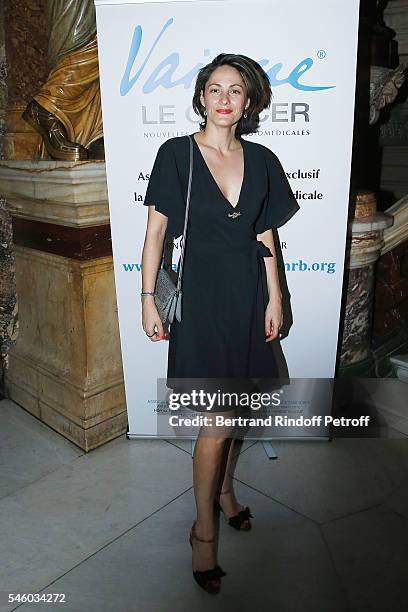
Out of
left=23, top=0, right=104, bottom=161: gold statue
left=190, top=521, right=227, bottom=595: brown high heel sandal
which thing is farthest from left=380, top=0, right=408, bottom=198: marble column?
left=190, top=521, right=227, bottom=595: brown high heel sandal

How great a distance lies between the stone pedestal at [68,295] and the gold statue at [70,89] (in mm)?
165

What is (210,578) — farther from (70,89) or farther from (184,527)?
(70,89)

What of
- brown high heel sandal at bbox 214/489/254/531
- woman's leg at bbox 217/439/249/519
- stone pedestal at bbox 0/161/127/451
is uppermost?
stone pedestal at bbox 0/161/127/451

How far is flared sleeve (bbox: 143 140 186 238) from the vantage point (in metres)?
1.85

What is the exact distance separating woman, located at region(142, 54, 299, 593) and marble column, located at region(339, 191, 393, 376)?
96 centimetres

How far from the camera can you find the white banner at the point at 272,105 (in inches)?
84.6

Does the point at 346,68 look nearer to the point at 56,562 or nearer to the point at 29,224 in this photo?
the point at 29,224

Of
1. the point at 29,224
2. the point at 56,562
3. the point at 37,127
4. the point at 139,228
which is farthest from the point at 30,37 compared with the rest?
the point at 56,562

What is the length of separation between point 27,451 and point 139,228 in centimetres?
131

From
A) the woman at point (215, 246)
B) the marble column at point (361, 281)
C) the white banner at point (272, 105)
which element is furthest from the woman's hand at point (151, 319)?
the marble column at point (361, 281)

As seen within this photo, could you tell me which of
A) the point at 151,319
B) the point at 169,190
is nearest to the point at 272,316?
the point at 151,319

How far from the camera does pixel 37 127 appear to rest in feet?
8.73

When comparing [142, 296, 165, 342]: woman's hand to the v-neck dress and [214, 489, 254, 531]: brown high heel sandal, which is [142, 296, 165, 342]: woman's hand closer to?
the v-neck dress

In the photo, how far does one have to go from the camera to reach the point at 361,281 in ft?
9.75
